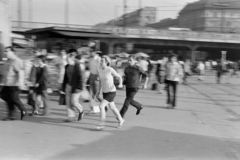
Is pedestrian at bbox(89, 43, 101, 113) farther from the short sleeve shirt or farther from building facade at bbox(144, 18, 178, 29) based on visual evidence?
building facade at bbox(144, 18, 178, 29)

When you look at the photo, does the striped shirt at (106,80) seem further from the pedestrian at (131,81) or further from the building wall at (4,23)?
the building wall at (4,23)

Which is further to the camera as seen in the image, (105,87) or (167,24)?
(167,24)

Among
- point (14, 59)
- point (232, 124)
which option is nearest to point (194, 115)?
point (232, 124)

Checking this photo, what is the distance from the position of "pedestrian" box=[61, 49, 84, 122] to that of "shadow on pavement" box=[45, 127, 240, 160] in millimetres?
1387

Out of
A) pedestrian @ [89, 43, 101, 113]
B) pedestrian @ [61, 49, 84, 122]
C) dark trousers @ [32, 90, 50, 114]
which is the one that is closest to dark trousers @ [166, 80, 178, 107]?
pedestrian @ [89, 43, 101, 113]

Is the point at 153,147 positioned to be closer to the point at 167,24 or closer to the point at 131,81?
the point at 131,81

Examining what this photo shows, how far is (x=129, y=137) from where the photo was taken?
6629mm

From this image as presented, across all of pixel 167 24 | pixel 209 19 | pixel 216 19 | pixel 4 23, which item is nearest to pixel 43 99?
pixel 4 23

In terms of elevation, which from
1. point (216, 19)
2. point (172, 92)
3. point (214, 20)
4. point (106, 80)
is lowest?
point (172, 92)

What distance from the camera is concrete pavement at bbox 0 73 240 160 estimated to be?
5.47 metres

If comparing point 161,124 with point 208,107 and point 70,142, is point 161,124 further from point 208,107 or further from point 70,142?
point 208,107

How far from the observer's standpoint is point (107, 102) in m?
7.27

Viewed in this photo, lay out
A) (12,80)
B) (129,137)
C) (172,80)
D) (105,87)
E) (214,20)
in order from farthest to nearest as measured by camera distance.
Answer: (214,20), (172,80), (12,80), (105,87), (129,137)

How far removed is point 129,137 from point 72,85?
81.5 inches
